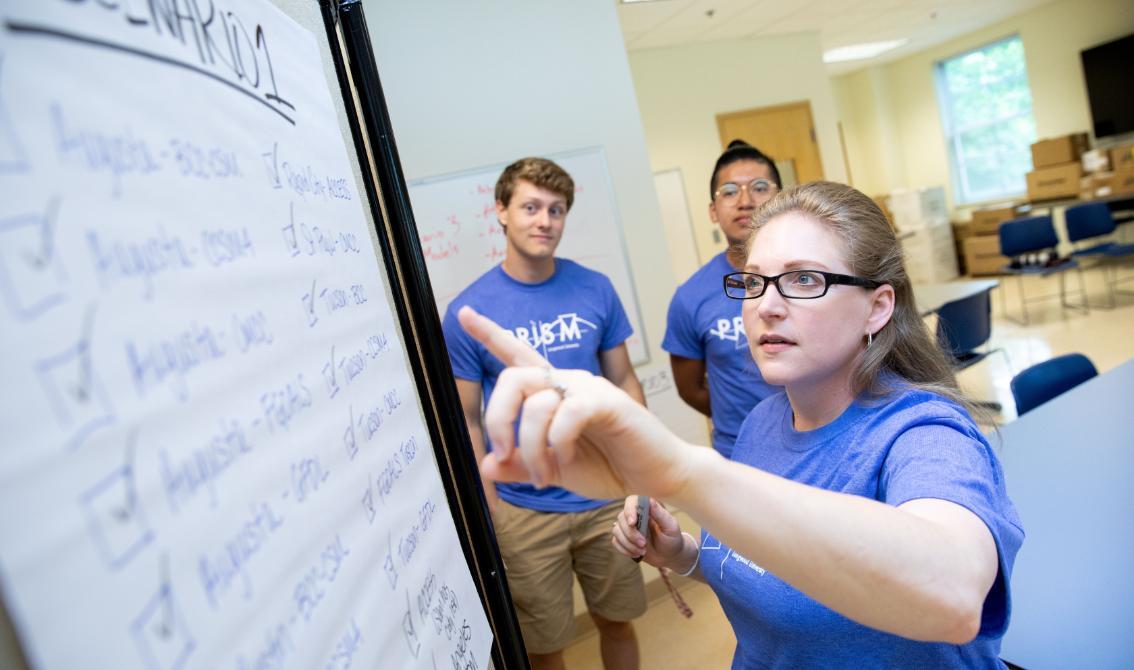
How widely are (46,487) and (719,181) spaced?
80.9 inches

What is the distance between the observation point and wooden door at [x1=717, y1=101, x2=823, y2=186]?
19.9 ft

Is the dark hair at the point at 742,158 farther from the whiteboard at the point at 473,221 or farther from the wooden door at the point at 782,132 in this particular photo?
the wooden door at the point at 782,132

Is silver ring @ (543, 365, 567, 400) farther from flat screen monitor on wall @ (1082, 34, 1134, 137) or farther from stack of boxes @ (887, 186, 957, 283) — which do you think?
flat screen monitor on wall @ (1082, 34, 1134, 137)

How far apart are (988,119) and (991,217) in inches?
54.9

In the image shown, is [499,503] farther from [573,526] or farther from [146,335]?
[146,335]

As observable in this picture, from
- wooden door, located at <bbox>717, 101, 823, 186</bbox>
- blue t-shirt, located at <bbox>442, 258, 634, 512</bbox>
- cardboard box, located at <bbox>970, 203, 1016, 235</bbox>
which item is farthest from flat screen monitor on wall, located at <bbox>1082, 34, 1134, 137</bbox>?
blue t-shirt, located at <bbox>442, 258, 634, 512</bbox>

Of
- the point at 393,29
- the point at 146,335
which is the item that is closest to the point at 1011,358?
the point at 393,29

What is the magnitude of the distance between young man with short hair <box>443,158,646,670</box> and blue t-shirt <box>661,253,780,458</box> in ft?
0.75

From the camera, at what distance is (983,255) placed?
8.02 meters

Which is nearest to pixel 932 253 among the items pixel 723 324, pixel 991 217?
pixel 991 217

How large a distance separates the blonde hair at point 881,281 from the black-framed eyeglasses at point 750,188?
0.94 meters

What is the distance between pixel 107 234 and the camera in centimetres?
44

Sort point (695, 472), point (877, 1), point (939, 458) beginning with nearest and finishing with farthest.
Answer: point (695, 472) < point (939, 458) < point (877, 1)

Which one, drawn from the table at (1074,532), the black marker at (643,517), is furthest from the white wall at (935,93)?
the black marker at (643,517)
